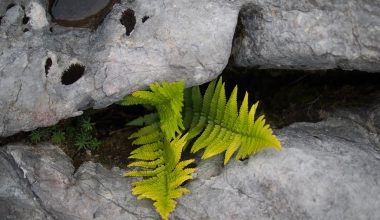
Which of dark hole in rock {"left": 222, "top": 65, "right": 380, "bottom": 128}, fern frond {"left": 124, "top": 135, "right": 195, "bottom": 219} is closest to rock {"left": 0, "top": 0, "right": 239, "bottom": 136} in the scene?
fern frond {"left": 124, "top": 135, "right": 195, "bottom": 219}

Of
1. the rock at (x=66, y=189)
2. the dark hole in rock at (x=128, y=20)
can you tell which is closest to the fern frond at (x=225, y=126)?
the rock at (x=66, y=189)

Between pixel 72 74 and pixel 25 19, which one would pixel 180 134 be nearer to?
pixel 72 74

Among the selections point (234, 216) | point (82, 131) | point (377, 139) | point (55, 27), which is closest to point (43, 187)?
point (82, 131)

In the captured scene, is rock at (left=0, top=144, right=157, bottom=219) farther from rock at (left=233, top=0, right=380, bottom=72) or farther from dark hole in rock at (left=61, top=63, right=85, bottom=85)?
rock at (left=233, top=0, right=380, bottom=72)

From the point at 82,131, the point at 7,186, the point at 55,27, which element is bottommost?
the point at 7,186

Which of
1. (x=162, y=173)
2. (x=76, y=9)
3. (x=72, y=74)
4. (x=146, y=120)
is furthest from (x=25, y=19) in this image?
(x=162, y=173)

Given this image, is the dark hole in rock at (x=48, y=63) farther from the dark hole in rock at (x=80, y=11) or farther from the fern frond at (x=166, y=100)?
the fern frond at (x=166, y=100)

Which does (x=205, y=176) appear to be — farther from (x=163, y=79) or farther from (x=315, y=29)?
(x=315, y=29)
